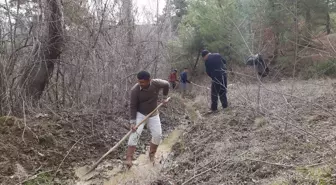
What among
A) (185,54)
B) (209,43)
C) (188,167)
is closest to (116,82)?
(188,167)

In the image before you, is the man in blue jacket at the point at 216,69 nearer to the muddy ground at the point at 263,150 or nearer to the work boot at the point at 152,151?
the muddy ground at the point at 263,150

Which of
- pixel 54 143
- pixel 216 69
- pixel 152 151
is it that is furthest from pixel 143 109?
pixel 216 69

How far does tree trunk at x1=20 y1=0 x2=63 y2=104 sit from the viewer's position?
6.95 metres

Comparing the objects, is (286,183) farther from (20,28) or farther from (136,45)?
(136,45)

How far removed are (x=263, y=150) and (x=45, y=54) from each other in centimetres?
544

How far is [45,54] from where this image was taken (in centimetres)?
735

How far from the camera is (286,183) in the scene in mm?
3201

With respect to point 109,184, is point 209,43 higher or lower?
higher

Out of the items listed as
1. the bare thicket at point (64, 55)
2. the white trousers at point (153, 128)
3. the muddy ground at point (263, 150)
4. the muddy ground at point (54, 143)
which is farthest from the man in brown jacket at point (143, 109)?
the bare thicket at point (64, 55)

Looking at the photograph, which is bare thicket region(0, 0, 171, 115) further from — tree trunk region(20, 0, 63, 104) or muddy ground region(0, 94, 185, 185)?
muddy ground region(0, 94, 185, 185)

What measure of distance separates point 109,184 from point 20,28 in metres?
→ 4.13

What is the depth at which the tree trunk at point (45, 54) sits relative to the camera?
22.8 ft

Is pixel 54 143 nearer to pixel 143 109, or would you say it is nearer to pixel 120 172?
pixel 120 172

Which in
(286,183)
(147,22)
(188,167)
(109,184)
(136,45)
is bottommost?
(109,184)
